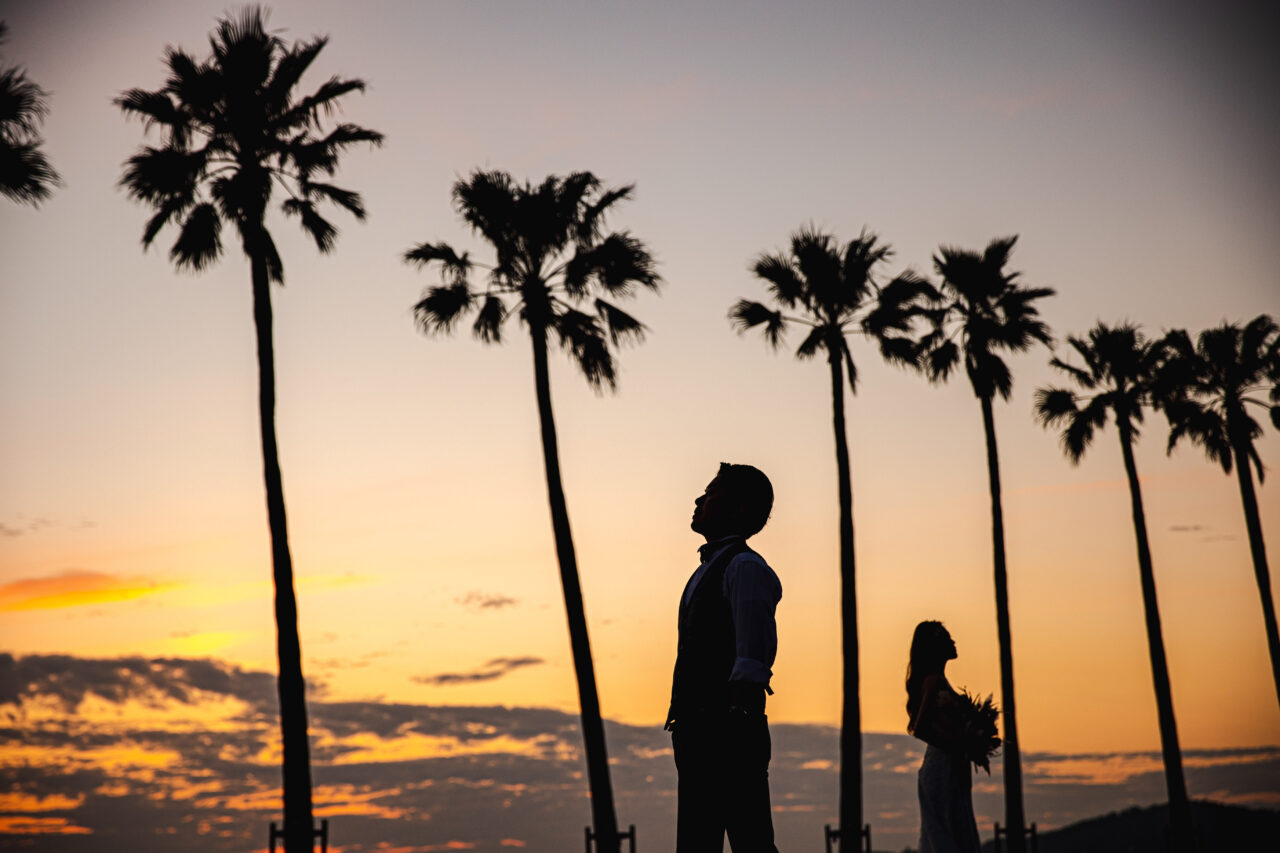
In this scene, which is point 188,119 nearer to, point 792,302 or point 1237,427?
point 792,302

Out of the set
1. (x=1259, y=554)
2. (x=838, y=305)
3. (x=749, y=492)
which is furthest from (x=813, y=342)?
(x=749, y=492)

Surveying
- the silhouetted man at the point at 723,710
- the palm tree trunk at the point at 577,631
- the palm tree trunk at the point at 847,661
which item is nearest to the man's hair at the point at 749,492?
the silhouetted man at the point at 723,710

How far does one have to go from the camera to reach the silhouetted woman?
1184cm

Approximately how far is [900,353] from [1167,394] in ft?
36.6

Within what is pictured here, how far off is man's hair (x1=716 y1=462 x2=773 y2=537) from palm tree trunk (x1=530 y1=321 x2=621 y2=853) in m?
18.6

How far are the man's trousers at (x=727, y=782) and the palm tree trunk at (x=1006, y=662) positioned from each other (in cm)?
2615

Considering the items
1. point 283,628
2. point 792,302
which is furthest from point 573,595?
point 792,302

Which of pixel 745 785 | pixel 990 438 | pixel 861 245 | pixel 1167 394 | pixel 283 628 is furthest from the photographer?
pixel 1167 394

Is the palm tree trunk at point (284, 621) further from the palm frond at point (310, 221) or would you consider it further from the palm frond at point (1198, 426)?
the palm frond at point (1198, 426)

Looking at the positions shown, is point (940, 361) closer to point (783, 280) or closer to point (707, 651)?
point (783, 280)

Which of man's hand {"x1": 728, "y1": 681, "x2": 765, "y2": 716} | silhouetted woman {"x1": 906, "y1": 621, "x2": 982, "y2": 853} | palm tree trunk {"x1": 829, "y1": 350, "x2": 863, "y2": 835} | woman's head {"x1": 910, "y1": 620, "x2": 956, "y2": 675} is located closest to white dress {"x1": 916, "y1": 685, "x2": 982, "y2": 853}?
silhouetted woman {"x1": 906, "y1": 621, "x2": 982, "y2": 853}

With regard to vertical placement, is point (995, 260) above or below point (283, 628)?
above

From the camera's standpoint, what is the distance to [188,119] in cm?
2355

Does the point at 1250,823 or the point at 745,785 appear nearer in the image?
the point at 745,785
